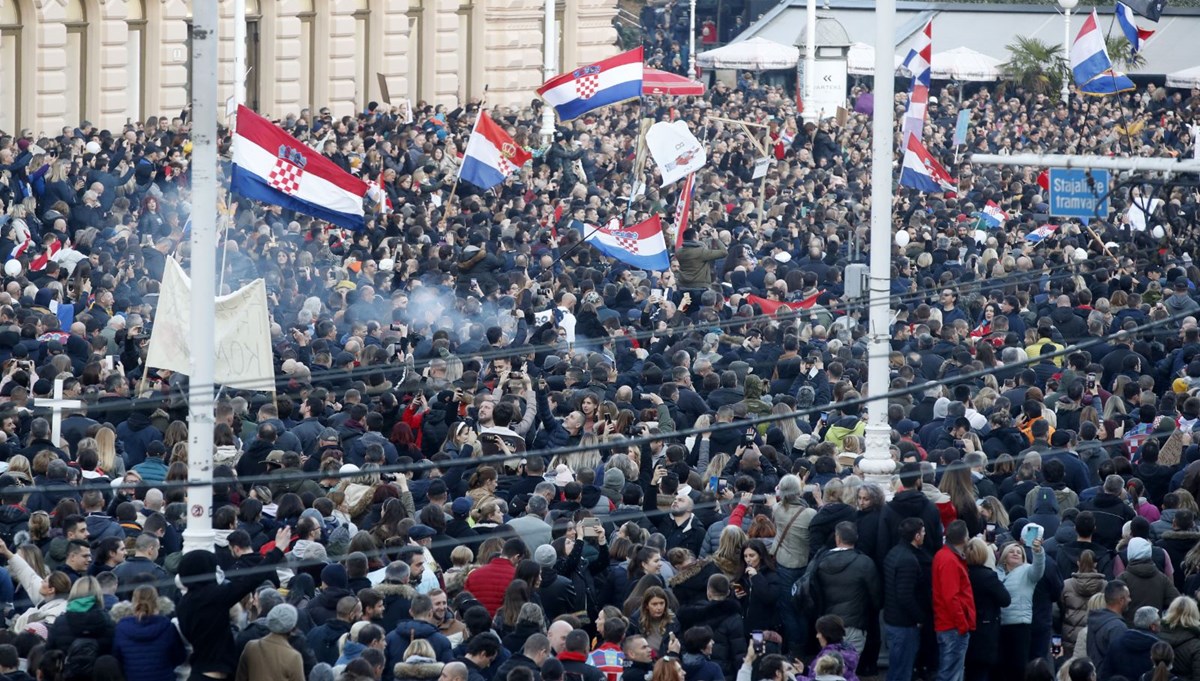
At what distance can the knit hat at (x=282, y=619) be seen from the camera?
10227mm

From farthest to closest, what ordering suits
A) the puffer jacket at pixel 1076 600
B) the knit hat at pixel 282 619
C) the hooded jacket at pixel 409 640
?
the puffer jacket at pixel 1076 600 < the hooded jacket at pixel 409 640 < the knit hat at pixel 282 619

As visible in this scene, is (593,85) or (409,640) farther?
(593,85)

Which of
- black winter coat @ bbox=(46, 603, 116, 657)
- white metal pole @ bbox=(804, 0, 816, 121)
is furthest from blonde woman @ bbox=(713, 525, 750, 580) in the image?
white metal pole @ bbox=(804, 0, 816, 121)

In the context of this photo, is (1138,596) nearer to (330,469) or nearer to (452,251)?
(330,469)

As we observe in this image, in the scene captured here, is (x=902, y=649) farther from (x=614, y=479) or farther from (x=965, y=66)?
(x=965, y=66)

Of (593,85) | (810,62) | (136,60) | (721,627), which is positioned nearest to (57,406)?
(721,627)

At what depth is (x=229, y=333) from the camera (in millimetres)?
14641

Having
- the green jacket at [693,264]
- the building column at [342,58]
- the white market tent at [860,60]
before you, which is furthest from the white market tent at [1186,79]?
the green jacket at [693,264]

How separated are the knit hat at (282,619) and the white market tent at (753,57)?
4372 cm

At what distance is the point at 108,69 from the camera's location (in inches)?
1425

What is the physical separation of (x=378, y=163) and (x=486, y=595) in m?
19.9

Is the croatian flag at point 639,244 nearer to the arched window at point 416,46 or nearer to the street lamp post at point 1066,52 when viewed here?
the arched window at point 416,46

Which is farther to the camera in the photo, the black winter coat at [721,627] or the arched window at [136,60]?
the arched window at [136,60]

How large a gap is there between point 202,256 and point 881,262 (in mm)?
4454
